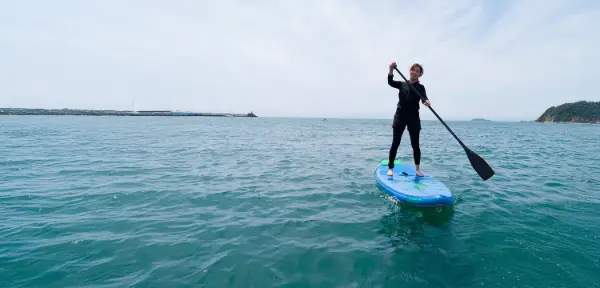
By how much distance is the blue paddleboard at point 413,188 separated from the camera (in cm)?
602

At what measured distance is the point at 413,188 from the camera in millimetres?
6660

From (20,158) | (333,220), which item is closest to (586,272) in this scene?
(333,220)

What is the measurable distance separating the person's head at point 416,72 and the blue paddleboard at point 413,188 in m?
2.72

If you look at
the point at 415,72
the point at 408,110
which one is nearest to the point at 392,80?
the point at 415,72

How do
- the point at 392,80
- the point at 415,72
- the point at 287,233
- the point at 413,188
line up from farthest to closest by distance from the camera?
1. the point at 392,80
2. the point at 415,72
3. the point at 413,188
4. the point at 287,233

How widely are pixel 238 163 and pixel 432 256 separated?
31.1 ft

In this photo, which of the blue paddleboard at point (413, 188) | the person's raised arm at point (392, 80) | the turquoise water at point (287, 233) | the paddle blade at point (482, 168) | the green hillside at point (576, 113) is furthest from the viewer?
the green hillside at point (576, 113)

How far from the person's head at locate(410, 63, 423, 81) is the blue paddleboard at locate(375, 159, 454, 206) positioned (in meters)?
2.72

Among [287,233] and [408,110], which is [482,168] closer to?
[408,110]

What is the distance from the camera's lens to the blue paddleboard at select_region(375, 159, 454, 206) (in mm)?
6020

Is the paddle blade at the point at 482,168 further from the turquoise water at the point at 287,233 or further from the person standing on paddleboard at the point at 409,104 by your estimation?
the person standing on paddleboard at the point at 409,104

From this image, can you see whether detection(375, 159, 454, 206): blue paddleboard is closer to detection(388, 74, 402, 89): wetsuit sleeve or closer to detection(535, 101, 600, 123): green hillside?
detection(388, 74, 402, 89): wetsuit sleeve

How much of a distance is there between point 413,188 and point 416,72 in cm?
298

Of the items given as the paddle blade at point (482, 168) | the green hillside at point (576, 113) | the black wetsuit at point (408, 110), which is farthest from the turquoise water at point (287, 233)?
the green hillside at point (576, 113)
